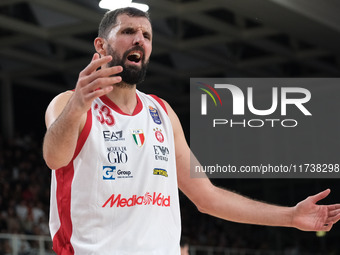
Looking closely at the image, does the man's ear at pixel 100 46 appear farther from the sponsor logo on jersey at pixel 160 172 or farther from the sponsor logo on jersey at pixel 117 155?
the sponsor logo on jersey at pixel 160 172

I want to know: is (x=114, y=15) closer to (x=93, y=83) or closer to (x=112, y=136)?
(x=112, y=136)

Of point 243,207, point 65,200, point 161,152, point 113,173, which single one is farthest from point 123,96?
point 243,207

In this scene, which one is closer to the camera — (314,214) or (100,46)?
(100,46)

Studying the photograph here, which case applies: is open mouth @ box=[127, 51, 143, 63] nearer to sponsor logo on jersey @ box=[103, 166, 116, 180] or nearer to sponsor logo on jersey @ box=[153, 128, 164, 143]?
sponsor logo on jersey @ box=[153, 128, 164, 143]

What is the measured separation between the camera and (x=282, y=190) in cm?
3050

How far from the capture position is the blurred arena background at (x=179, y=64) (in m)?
16.2

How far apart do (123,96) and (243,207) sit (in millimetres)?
809

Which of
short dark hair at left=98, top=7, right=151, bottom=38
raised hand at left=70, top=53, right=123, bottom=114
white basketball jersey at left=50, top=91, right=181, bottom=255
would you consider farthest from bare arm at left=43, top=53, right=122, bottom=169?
short dark hair at left=98, top=7, right=151, bottom=38

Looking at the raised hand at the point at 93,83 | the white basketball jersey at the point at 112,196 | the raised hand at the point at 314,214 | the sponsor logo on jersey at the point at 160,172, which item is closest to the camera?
the raised hand at the point at 93,83

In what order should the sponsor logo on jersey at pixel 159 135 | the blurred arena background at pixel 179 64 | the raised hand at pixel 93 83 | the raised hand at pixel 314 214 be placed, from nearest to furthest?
the raised hand at pixel 93 83 → the sponsor logo on jersey at pixel 159 135 → the raised hand at pixel 314 214 → the blurred arena background at pixel 179 64

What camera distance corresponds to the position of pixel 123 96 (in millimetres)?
3121

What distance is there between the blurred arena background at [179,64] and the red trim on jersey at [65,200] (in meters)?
9.26

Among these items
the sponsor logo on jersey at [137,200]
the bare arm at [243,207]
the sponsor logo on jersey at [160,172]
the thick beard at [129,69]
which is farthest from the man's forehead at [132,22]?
the sponsor logo on jersey at [137,200]

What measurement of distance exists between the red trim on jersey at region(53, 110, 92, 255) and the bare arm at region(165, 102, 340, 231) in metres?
0.60
